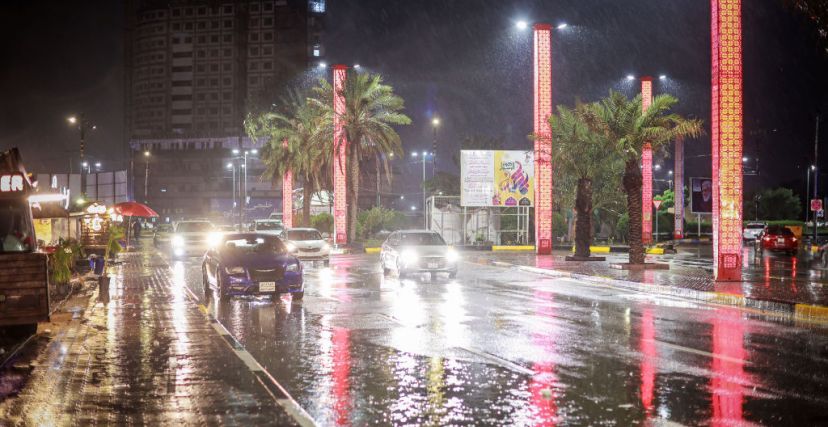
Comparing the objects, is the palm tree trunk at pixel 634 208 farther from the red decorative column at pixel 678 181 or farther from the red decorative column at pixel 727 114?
the red decorative column at pixel 678 181

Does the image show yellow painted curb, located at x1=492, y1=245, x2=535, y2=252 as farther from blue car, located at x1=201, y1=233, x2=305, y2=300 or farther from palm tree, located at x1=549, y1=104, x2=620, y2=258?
blue car, located at x1=201, y1=233, x2=305, y2=300

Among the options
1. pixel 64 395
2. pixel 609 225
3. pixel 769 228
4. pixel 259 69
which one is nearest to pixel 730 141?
pixel 64 395

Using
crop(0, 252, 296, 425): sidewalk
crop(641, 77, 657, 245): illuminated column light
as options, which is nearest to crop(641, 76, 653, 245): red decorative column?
crop(641, 77, 657, 245): illuminated column light

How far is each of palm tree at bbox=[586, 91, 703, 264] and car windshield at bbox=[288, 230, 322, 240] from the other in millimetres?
12003

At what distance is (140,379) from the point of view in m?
9.66

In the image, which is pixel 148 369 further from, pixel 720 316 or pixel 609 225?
pixel 609 225

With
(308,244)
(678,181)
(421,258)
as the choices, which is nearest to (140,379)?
(421,258)

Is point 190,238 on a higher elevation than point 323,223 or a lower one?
lower

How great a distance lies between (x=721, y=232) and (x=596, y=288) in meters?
3.50

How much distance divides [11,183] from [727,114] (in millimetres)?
16954

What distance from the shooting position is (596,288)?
23.4m

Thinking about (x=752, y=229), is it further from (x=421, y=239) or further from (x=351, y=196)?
(x=421, y=239)

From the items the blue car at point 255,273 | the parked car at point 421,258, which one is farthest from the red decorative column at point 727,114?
the blue car at point 255,273

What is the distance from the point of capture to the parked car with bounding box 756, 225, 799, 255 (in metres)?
44.4
